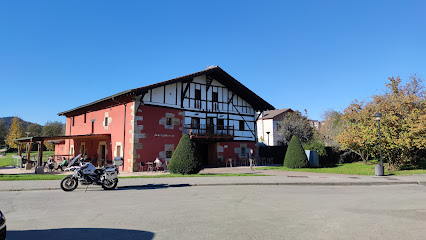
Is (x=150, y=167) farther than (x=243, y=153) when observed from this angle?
No

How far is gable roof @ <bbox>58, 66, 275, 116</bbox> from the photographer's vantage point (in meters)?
20.7

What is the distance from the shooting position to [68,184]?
33.6 ft

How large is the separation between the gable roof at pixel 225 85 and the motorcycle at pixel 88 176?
32.4ft

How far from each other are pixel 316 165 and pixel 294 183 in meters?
13.9

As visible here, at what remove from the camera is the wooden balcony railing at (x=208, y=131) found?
23531 millimetres

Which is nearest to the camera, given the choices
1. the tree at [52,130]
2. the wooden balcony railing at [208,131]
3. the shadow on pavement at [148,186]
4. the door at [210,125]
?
the shadow on pavement at [148,186]

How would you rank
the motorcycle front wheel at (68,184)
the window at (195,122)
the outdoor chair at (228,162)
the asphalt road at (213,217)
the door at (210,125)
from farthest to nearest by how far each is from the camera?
1. the outdoor chair at (228,162)
2. the door at (210,125)
3. the window at (195,122)
4. the motorcycle front wheel at (68,184)
5. the asphalt road at (213,217)

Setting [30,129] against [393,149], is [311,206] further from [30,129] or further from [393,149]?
[30,129]

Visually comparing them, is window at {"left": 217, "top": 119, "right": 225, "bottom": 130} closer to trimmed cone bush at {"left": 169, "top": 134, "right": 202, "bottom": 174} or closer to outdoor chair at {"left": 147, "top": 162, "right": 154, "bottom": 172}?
outdoor chair at {"left": 147, "top": 162, "right": 154, "bottom": 172}

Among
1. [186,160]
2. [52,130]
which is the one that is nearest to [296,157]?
[186,160]

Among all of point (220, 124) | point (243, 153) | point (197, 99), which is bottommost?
point (243, 153)

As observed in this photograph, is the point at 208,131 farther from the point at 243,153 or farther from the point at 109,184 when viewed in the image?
the point at 109,184

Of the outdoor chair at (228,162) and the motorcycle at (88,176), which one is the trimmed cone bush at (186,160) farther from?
the outdoor chair at (228,162)

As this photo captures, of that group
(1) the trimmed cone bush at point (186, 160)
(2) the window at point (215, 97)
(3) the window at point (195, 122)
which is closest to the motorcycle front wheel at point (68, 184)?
(1) the trimmed cone bush at point (186, 160)
